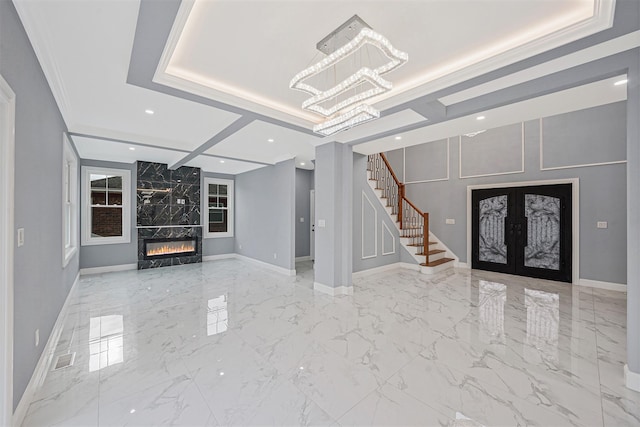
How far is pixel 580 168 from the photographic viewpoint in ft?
16.8

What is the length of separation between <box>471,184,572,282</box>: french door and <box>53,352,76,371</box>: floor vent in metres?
7.34

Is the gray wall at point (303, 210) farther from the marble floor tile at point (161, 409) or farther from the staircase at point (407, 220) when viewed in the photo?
the marble floor tile at point (161, 409)

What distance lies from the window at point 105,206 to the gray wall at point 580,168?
27.0 ft

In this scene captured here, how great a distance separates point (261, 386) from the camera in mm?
2098

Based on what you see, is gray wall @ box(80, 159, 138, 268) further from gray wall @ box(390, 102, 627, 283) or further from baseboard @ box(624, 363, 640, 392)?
baseboard @ box(624, 363, 640, 392)

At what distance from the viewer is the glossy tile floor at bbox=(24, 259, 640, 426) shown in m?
1.83

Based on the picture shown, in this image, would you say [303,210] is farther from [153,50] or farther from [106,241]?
[153,50]

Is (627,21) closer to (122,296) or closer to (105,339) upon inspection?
(105,339)

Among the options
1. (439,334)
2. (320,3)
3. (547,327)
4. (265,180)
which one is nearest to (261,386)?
(439,334)

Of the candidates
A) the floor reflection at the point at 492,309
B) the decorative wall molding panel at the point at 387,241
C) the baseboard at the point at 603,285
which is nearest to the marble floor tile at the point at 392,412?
the floor reflection at the point at 492,309

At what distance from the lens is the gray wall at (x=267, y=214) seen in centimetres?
598

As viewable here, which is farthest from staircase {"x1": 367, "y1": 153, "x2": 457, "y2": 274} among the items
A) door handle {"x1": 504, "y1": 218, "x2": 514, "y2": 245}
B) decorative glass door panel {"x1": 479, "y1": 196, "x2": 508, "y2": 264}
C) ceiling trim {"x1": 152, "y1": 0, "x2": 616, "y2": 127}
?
ceiling trim {"x1": 152, "y1": 0, "x2": 616, "y2": 127}

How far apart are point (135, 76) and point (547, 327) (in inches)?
211

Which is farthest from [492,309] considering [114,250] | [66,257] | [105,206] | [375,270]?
[105,206]
